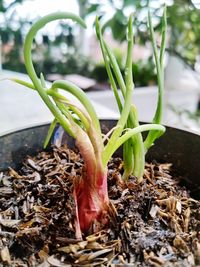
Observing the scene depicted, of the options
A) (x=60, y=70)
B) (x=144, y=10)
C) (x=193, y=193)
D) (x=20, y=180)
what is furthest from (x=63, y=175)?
(x=60, y=70)

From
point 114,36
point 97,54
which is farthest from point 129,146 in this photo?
point 97,54

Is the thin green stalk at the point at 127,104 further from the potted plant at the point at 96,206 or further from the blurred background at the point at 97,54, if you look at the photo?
the blurred background at the point at 97,54

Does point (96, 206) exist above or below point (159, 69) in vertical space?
below

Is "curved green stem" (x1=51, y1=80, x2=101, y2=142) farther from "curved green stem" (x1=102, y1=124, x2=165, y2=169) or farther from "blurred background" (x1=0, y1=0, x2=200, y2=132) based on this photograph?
"blurred background" (x1=0, y1=0, x2=200, y2=132)

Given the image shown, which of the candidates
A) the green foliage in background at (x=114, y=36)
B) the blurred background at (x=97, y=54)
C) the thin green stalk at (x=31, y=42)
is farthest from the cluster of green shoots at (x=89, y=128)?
the green foliage in background at (x=114, y=36)

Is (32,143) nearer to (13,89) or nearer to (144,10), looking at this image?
(13,89)

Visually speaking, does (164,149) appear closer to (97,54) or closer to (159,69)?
(159,69)
